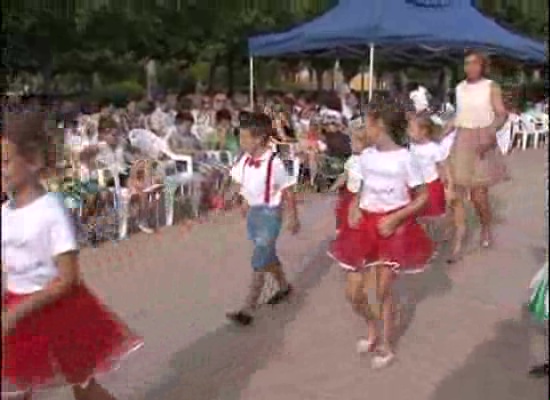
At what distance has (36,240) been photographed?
334 cm

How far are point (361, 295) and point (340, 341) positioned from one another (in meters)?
0.53

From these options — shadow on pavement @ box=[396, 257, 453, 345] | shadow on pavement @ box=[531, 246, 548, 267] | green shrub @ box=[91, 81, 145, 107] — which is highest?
green shrub @ box=[91, 81, 145, 107]

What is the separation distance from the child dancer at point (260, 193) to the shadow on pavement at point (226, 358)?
0.20 m

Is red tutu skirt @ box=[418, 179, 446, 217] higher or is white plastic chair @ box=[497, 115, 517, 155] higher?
white plastic chair @ box=[497, 115, 517, 155]

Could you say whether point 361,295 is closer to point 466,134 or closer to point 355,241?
point 355,241

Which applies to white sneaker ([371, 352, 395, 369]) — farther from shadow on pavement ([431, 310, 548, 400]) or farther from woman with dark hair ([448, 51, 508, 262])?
woman with dark hair ([448, 51, 508, 262])

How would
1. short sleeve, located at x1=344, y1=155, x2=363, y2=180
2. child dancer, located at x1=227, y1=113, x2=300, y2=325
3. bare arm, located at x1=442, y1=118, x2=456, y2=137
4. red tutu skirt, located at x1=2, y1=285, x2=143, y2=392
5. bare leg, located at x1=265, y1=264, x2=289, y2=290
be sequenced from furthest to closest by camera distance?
A: bare arm, located at x1=442, y1=118, x2=456, y2=137
bare leg, located at x1=265, y1=264, x2=289, y2=290
child dancer, located at x1=227, y1=113, x2=300, y2=325
short sleeve, located at x1=344, y1=155, x2=363, y2=180
red tutu skirt, located at x1=2, y1=285, x2=143, y2=392

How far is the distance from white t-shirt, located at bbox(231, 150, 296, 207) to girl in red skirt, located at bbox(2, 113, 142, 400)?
272cm

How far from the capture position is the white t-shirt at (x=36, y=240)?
3324 millimetres

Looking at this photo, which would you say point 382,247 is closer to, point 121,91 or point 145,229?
point 145,229

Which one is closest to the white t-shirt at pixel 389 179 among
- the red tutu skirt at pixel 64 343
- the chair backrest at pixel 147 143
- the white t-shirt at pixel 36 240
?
the red tutu skirt at pixel 64 343

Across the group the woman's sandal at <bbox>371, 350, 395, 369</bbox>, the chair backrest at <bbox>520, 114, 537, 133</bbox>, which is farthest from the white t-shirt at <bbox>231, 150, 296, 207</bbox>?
the chair backrest at <bbox>520, 114, 537, 133</bbox>

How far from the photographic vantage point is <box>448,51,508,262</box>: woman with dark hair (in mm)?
7598

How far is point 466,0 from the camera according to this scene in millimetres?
14336
